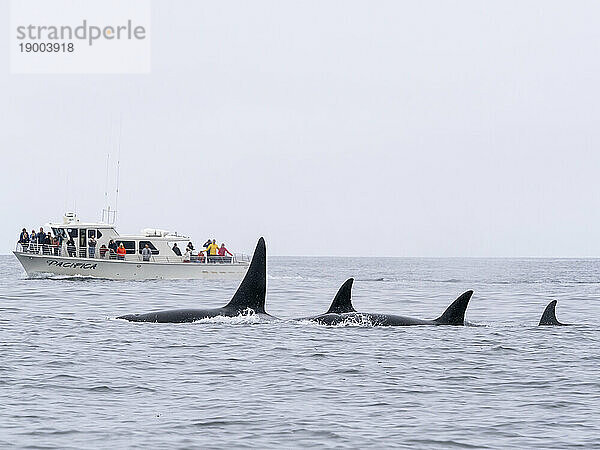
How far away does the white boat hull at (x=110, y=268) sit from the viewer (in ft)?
177

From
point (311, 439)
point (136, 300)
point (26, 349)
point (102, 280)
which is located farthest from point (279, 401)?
point (102, 280)

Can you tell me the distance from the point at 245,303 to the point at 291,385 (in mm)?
9248

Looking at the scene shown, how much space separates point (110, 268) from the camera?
5416 centimetres

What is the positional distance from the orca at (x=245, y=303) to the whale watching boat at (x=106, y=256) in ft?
101

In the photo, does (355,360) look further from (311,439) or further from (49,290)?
(49,290)

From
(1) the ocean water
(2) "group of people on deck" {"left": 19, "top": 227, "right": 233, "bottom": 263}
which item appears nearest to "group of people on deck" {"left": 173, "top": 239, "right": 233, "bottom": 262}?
(2) "group of people on deck" {"left": 19, "top": 227, "right": 233, "bottom": 263}

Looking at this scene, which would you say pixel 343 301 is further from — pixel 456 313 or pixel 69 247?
pixel 69 247

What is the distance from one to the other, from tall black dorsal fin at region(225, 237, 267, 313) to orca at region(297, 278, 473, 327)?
1.49 metres

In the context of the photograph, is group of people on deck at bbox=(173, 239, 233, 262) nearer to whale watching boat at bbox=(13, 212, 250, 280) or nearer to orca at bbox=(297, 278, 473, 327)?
whale watching boat at bbox=(13, 212, 250, 280)

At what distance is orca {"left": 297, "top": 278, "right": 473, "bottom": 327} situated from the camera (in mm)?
23641

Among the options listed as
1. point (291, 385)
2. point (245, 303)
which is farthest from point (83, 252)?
point (291, 385)

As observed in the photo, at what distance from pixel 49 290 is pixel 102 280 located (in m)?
11.0

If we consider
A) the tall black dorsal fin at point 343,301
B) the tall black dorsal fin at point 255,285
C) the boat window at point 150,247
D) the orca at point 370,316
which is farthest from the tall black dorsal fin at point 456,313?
the boat window at point 150,247

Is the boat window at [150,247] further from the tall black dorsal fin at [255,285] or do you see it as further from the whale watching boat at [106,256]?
the tall black dorsal fin at [255,285]
